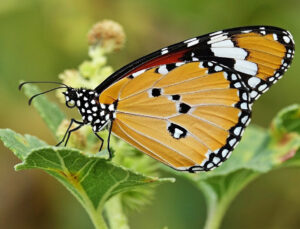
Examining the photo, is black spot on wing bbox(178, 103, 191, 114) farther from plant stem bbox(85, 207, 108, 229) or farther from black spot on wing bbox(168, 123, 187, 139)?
plant stem bbox(85, 207, 108, 229)

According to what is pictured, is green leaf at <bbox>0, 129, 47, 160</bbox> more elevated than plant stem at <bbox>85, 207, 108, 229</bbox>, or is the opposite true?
green leaf at <bbox>0, 129, 47, 160</bbox>

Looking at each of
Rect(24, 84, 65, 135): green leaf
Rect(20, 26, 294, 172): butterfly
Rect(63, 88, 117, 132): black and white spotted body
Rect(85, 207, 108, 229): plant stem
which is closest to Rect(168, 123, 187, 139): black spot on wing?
Rect(20, 26, 294, 172): butterfly

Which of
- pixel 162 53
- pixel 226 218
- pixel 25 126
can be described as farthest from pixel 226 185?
pixel 25 126

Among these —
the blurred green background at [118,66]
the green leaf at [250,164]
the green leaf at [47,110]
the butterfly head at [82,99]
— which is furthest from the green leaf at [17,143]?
the blurred green background at [118,66]

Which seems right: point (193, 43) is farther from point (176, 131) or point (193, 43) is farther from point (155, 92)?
point (176, 131)

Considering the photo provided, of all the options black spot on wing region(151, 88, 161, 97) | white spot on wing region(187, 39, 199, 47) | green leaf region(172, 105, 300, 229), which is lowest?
green leaf region(172, 105, 300, 229)

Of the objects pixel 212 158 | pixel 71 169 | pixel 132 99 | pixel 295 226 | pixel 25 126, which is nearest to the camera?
pixel 71 169

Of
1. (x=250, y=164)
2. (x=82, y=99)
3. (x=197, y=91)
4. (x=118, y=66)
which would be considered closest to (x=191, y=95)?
(x=197, y=91)

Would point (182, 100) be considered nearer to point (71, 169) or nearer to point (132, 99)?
point (132, 99)
